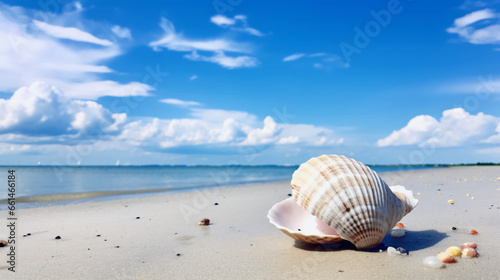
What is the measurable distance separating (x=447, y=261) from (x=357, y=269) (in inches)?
33.4

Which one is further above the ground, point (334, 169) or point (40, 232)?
point (334, 169)

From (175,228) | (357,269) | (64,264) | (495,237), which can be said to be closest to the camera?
(357,269)

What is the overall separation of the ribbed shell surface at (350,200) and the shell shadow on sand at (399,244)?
242mm

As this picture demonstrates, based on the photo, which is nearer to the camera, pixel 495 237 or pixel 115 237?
pixel 495 237

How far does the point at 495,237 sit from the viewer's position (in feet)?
13.9

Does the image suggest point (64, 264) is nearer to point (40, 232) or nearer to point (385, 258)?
point (40, 232)

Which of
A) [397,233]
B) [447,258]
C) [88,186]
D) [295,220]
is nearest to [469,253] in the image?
[447,258]

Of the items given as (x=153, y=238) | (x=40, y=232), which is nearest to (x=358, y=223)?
(x=153, y=238)

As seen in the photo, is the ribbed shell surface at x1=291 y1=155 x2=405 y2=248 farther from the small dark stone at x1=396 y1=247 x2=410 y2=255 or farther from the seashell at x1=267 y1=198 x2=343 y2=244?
the seashell at x1=267 y1=198 x2=343 y2=244

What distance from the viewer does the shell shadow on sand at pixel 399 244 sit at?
387cm

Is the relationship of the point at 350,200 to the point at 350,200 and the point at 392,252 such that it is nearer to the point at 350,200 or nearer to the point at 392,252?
the point at 350,200

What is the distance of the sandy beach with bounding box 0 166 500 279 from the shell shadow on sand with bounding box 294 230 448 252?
0.4 inches

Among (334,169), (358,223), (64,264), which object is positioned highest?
(334,169)

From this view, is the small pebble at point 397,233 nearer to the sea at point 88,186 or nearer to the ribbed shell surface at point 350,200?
the ribbed shell surface at point 350,200
